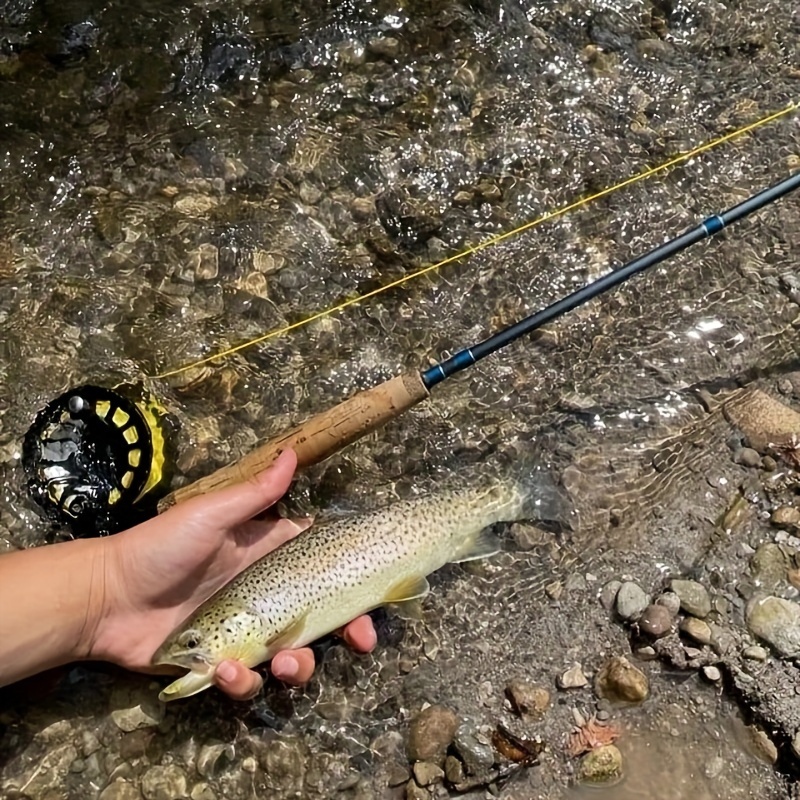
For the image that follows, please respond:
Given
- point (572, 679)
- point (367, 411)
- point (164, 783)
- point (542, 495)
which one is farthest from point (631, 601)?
point (164, 783)

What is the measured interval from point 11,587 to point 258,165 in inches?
88.7

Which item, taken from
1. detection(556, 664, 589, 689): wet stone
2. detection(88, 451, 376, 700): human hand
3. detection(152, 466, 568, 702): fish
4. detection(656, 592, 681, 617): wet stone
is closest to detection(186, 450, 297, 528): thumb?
detection(88, 451, 376, 700): human hand

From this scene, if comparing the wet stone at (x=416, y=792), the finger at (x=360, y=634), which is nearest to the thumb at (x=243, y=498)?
the finger at (x=360, y=634)

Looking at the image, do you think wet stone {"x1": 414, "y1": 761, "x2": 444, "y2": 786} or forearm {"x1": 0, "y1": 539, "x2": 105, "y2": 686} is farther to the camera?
wet stone {"x1": 414, "y1": 761, "x2": 444, "y2": 786}

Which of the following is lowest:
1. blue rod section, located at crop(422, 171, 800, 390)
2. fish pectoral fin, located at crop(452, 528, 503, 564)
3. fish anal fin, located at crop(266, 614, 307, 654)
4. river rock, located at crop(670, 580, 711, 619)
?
river rock, located at crop(670, 580, 711, 619)

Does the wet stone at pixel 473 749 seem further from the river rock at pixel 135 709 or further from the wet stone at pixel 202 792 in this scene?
the river rock at pixel 135 709

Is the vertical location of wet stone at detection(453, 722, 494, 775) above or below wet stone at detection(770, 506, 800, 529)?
below

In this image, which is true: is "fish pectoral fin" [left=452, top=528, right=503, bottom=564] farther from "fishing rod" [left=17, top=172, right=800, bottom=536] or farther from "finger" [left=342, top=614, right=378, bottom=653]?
"fishing rod" [left=17, top=172, right=800, bottom=536]

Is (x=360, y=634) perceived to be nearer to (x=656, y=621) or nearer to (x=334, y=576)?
(x=334, y=576)

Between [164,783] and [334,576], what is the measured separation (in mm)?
1029

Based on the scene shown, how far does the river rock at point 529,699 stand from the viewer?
3.13 metres

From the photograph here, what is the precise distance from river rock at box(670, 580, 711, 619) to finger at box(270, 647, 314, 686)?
1458mm

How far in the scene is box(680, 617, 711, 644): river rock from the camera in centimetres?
316

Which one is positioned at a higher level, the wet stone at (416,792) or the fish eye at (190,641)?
the fish eye at (190,641)
